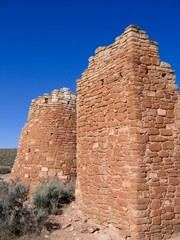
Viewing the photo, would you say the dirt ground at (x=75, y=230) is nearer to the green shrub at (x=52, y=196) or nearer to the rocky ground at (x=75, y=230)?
the rocky ground at (x=75, y=230)

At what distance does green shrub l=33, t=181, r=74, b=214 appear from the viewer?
8223 mm

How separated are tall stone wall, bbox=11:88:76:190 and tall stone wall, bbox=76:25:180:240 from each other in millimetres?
3039

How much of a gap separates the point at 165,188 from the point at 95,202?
1.78 m

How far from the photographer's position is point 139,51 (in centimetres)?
639

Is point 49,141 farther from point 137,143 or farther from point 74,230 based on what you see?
point 137,143

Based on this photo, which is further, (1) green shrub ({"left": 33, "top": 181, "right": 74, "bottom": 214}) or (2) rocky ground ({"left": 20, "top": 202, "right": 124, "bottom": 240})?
(1) green shrub ({"left": 33, "top": 181, "right": 74, "bottom": 214})

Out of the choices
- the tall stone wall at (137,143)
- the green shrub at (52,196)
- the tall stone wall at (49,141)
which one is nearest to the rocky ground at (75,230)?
the tall stone wall at (137,143)

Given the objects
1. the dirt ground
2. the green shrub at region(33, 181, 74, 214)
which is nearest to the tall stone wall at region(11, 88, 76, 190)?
the green shrub at region(33, 181, 74, 214)

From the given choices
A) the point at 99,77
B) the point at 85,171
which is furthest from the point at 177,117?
the point at 85,171

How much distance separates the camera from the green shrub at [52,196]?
822cm

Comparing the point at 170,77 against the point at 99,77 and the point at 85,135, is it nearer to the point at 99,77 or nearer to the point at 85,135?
the point at 99,77

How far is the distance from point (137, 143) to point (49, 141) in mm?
4878

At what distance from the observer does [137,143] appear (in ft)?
19.6

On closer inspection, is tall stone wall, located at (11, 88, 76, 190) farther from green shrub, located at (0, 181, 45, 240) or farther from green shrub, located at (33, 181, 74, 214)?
green shrub, located at (0, 181, 45, 240)
